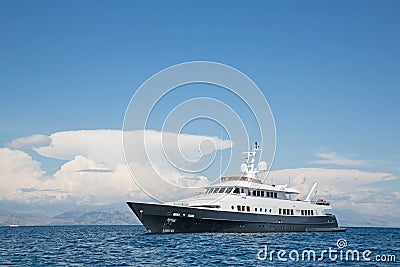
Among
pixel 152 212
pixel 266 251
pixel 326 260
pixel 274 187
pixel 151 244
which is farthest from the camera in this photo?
pixel 274 187

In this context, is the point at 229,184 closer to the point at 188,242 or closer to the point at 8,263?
the point at 188,242

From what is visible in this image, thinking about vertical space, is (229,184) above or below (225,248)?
above

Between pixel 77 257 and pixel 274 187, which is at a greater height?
pixel 274 187

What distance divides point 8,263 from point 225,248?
641 inches

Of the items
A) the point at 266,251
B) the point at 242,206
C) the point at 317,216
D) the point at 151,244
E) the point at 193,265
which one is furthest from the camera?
the point at 317,216

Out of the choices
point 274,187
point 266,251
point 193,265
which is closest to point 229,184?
point 274,187

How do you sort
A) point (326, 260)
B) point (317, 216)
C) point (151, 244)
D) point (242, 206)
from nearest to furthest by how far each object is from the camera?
point (326, 260) → point (151, 244) → point (242, 206) → point (317, 216)

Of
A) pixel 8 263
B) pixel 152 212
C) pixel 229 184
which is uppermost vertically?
pixel 229 184

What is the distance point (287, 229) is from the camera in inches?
2485

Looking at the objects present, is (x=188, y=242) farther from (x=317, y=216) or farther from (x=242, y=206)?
(x=317, y=216)

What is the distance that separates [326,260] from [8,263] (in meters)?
21.8

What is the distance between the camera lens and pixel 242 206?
56594mm

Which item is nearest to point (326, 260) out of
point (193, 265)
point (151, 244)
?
point (193, 265)

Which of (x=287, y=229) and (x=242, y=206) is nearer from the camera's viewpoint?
(x=242, y=206)
